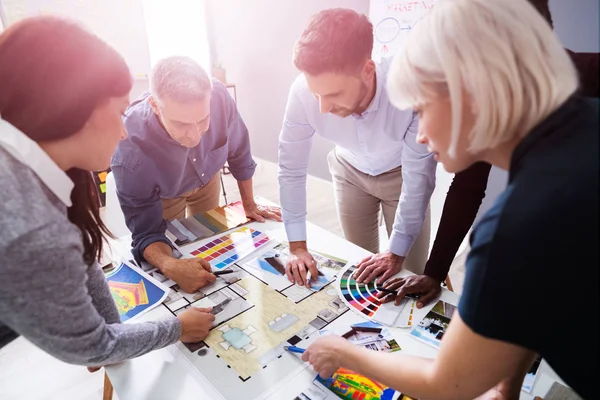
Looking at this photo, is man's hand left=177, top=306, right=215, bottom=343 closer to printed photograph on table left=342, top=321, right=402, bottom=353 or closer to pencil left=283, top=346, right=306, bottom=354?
pencil left=283, top=346, right=306, bottom=354

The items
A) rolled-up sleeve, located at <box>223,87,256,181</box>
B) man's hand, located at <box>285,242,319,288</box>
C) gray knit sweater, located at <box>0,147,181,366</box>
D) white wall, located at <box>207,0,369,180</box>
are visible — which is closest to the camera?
gray knit sweater, located at <box>0,147,181,366</box>

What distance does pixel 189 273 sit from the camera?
1.13 metres

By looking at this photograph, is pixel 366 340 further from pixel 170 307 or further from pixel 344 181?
pixel 344 181

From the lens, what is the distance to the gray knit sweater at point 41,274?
0.56 meters

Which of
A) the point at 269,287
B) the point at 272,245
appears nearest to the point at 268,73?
the point at 272,245

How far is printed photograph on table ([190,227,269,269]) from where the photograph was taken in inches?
49.8

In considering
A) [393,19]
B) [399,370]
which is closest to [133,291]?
[399,370]

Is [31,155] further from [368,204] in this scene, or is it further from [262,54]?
[262,54]

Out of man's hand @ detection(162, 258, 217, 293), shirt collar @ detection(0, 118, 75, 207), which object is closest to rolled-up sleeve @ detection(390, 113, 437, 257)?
man's hand @ detection(162, 258, 217, 293)

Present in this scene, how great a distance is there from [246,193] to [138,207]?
47cm

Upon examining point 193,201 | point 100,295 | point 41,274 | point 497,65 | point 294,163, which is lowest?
point 193,201

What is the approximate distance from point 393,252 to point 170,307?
694 mm

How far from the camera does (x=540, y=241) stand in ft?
1.42

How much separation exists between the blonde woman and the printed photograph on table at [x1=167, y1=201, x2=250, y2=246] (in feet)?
3.35
